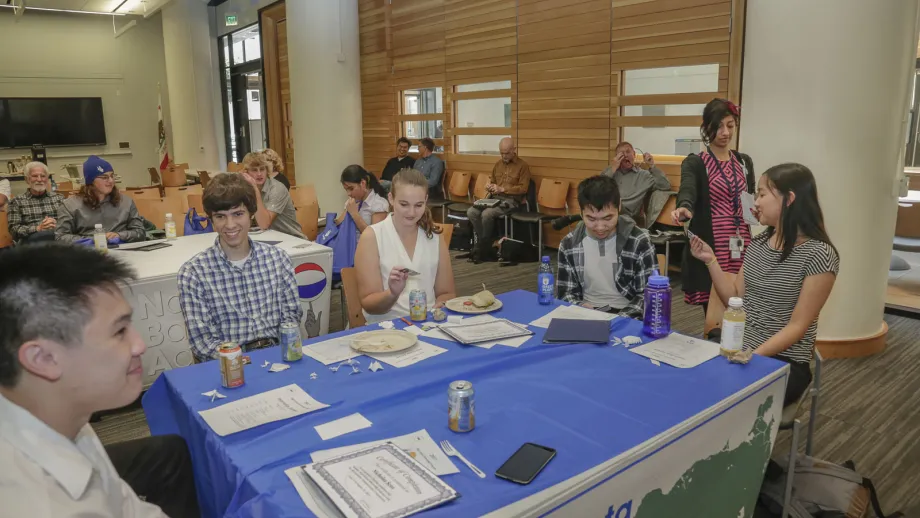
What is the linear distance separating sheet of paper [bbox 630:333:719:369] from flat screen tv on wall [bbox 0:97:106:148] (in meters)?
14.6

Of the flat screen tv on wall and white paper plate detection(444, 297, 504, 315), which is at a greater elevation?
the flat screen tv on wall

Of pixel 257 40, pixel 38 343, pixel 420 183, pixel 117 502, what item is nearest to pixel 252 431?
pixel 117 502

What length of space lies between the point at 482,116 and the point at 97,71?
10065 millimetres

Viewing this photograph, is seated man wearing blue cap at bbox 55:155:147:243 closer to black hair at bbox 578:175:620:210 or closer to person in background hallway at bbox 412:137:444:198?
black hair at bbox 578:175:620:210

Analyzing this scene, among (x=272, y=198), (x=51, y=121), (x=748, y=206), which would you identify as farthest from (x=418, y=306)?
(x=51, y=121)

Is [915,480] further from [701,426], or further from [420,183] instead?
[420,183]

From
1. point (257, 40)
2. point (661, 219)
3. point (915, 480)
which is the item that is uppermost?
point (257, 40)

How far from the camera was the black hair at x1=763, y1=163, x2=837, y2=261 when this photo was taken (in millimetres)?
2365

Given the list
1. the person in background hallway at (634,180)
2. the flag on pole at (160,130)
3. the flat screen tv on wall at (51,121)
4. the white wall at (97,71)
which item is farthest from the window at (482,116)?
the flat screen tv on wall at (51,121)

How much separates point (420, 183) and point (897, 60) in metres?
3.00

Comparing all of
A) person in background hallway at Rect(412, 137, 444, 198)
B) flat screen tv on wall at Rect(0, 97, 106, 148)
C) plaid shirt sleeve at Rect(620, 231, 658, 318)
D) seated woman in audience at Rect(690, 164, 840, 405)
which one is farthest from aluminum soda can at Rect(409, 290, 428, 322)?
flat screen tv on wall at Rect(0, 97, 106, 148)

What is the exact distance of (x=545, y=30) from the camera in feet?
23.0

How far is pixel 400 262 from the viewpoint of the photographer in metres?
2.93

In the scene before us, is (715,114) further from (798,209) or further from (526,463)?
(526,463)
